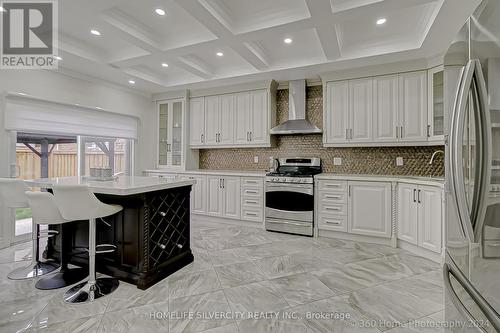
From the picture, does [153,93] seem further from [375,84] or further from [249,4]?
[375,84]

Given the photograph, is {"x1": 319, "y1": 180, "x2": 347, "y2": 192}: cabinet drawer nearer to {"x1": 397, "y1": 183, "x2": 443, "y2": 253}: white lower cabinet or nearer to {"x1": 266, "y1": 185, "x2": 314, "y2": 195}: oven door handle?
{"x1": 266, "y1": 185, "x2": 314, "y2": 195}: oven door handle

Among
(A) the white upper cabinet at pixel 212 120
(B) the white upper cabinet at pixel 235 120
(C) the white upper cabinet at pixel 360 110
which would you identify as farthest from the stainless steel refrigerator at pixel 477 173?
(A) the white upper cabinet at pixel 212 120

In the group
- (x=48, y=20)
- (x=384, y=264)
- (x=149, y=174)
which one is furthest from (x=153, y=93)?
(x=384, y=264)

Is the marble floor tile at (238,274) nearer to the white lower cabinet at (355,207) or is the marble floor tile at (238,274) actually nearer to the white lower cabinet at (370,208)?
the white lower cabinet at (355,207)

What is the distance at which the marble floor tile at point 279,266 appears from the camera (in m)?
2.56

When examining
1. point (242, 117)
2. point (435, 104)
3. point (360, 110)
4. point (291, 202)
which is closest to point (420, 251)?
point (291, 202)

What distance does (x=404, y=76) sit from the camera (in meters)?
3.54

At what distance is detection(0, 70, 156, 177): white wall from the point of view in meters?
3.24

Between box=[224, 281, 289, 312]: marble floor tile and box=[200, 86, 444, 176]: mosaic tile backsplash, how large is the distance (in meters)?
2.63

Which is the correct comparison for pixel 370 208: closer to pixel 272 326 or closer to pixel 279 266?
pixel 279 266

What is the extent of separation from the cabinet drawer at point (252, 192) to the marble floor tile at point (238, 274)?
60.7 inches

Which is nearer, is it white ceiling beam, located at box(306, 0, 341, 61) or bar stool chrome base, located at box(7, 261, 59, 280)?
white ceiling beam, located at box(306, 0, 341, 61)

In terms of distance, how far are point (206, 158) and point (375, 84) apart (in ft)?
11.3

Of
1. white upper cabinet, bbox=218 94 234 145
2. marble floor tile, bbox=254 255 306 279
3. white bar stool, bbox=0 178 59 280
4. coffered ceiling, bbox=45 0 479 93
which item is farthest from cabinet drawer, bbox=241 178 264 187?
white bar stool, bbox=0 178 59 280
